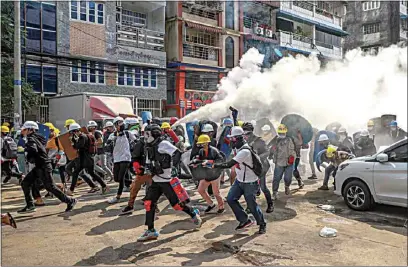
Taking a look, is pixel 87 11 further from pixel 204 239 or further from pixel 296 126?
pixel 204 239

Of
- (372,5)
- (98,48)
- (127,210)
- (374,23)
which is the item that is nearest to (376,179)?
(127,210)

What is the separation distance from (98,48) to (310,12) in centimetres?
1931

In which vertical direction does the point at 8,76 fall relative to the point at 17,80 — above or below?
above

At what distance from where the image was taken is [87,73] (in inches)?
763

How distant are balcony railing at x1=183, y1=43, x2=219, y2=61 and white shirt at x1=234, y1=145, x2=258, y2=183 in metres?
19.3

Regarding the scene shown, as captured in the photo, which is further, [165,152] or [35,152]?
[35,152]

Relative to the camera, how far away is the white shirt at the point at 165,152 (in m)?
5.30

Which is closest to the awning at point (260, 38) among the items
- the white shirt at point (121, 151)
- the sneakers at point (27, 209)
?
the white shirt at point (121, 151)

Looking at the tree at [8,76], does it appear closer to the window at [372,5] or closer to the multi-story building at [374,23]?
the multi-story building at [374,23]

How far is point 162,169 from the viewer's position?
529 cm

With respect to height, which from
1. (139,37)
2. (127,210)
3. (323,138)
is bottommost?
(127,210)

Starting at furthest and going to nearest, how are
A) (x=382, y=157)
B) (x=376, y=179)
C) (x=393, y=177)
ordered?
1. (x=376, y=179)
2. (x=382, y=157)
3. (x=393, y=177)

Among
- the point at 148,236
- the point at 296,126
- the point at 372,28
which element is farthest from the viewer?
the point at 372,28

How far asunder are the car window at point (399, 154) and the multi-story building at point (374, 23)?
32923mm
